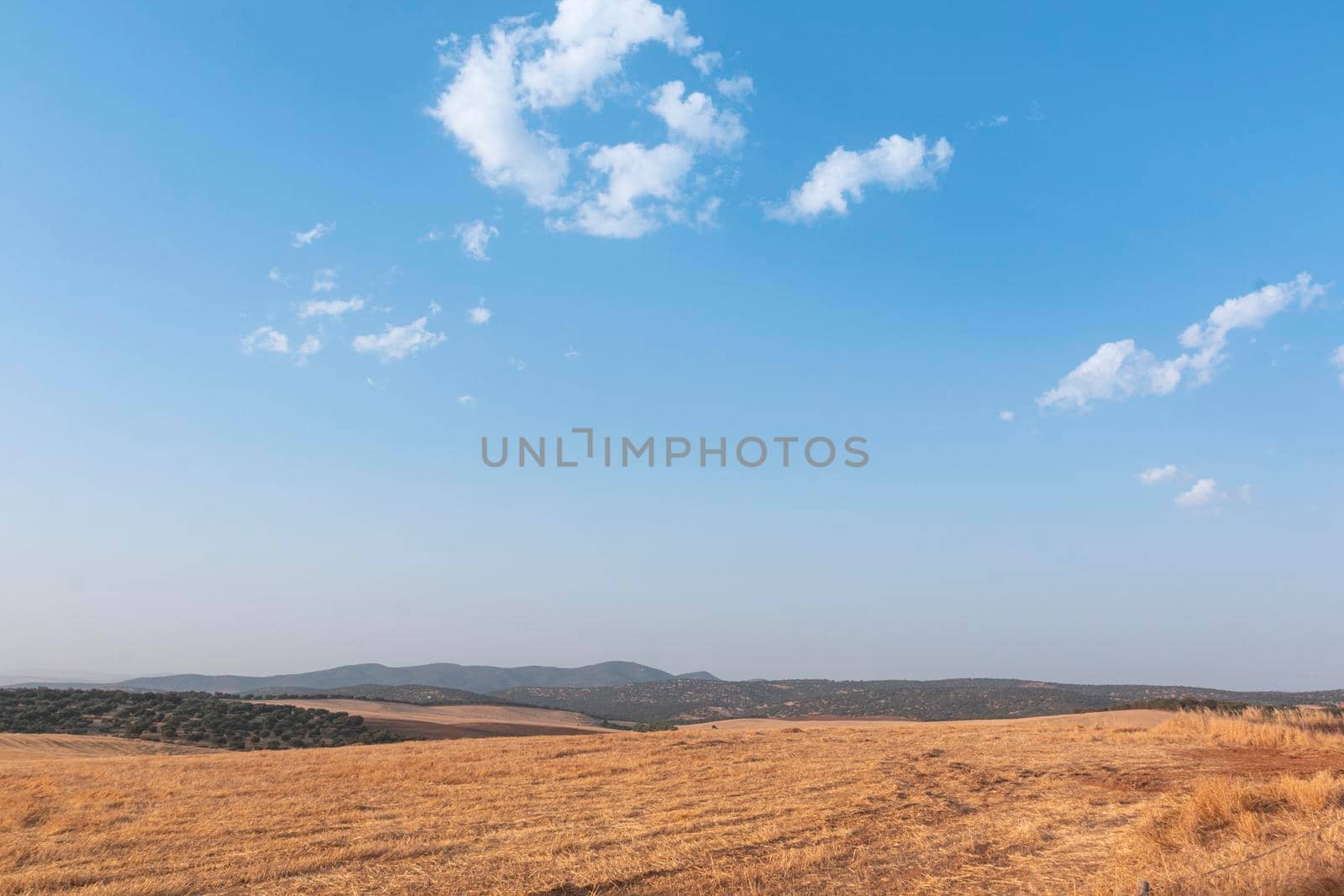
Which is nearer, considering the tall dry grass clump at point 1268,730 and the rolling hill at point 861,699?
the tall dry grass clump at point 1268,730

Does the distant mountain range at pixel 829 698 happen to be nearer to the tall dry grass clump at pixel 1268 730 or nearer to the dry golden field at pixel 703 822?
the tall dry grass clump at pixel 1268 730

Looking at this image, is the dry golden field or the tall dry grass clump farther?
the tall dry grass clump

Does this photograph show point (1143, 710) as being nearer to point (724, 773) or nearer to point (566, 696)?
point (724, 773)

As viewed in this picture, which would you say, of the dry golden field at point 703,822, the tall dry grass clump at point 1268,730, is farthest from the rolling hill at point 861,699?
the dry golden field at point 703,822

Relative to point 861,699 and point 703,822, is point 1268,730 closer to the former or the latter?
point 703,822

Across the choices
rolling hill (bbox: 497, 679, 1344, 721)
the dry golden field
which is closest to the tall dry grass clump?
the dry golden field

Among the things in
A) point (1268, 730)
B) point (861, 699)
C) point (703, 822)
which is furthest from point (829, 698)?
point (703, 822)

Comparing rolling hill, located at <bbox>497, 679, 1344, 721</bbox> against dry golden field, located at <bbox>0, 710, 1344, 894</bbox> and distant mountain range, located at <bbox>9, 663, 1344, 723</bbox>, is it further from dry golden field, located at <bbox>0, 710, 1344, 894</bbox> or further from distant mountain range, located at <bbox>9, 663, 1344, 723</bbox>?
dry golden field, located at <bbox>0, 710, 1344, 894</bbox>

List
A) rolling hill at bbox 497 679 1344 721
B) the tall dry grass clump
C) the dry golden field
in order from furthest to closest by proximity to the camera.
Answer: rolling hill at bbox 497 679 1344 721
the tall dry grass clump
the dry golden field

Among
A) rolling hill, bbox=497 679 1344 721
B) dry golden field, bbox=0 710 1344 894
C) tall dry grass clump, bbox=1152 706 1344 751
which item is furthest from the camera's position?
rolling hill, bbox=497 679 1344 721

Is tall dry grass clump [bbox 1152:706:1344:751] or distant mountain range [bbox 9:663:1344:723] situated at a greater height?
tall dry grass clump [bbox 1152:706:1344:751]
